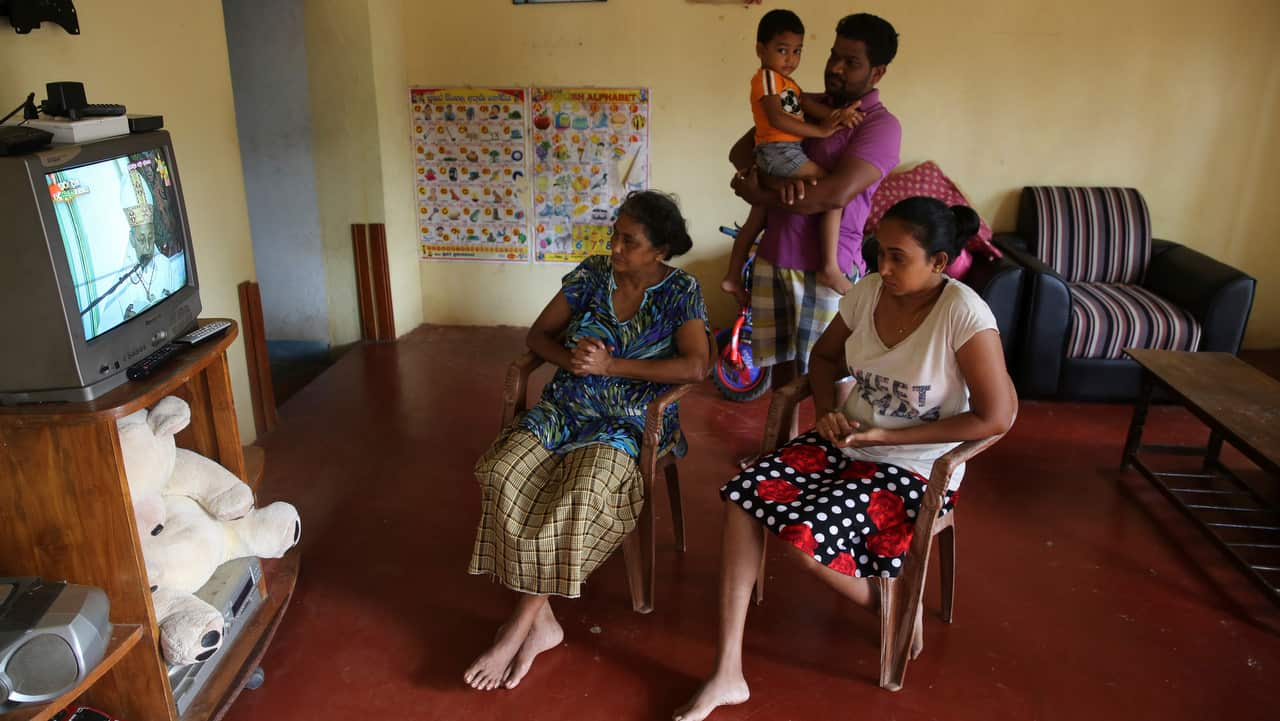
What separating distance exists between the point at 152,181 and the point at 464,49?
3037 millimetres

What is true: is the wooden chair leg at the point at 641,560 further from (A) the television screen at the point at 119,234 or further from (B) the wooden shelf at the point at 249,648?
(A) the television screen at the point at 119,234

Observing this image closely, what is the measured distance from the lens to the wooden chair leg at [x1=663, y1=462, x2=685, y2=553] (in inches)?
106

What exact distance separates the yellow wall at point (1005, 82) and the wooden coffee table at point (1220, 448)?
1.62 m

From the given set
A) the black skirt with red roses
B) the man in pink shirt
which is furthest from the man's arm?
the black skirt with red roses

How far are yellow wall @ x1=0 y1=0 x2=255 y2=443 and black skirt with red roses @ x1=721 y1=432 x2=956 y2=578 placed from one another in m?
2.13

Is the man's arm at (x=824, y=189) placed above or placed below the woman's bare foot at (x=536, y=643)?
above

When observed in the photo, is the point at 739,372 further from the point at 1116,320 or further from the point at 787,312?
the point at 1116,320

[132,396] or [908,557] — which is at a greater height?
[132,396]

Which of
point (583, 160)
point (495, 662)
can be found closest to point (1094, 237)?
point (583, 160)

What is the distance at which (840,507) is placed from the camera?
6.93ft

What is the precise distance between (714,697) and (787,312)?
1.39 meters

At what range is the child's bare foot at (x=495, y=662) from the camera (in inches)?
87.8

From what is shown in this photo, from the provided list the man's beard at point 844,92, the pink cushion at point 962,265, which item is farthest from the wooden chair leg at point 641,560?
the pink cushion at point 962,265

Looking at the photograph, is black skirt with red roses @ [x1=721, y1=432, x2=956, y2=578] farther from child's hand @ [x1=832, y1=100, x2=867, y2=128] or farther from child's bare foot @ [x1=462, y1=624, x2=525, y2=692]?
child's hand @ [x1=832, y1=100, x2=867, y2=128]
